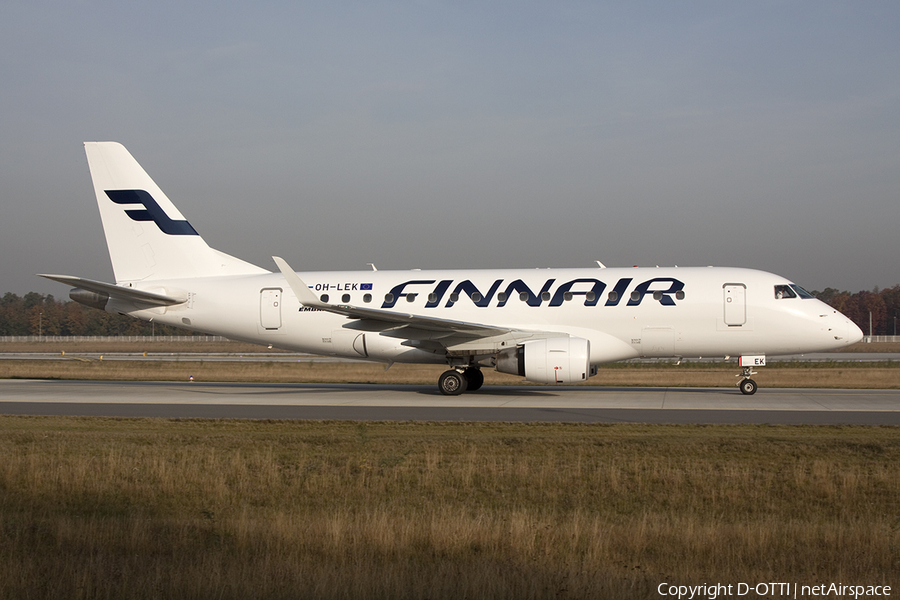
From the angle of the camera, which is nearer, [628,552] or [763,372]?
[628,552]

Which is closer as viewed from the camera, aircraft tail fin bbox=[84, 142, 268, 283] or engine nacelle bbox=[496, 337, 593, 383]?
engine nacelle bbox=[496, 337, 593, 383]

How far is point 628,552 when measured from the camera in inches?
298

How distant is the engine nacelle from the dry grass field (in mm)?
6825

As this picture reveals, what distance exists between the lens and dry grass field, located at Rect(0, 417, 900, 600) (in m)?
6.52

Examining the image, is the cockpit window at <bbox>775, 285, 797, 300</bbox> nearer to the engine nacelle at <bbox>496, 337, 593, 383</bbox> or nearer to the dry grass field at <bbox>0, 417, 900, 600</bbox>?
the engine nacelle at <bbox>496, 337, 593, 383</bbox>

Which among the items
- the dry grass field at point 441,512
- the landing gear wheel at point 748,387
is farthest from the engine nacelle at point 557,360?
the dry grass field at point 441,512

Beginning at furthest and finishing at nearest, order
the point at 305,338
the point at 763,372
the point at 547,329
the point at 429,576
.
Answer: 1. the point at 763,372
2. the point at 305,338
3. the point at 547,329
4. the point at 429,576

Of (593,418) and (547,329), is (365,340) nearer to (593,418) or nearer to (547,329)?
(547,329)

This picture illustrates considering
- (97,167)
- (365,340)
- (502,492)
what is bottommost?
(502,492)

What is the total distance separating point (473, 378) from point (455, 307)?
8.83 feet

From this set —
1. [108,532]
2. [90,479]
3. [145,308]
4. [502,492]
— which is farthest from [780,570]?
[145,308]

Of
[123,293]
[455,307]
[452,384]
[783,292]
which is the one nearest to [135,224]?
[123,293]

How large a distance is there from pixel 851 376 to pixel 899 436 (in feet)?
69.4

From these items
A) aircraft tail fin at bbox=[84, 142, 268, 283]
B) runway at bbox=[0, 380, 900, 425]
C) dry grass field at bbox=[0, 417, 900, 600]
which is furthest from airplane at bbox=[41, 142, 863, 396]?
dry grass field at bbox=[0, 417, 900, 600]
